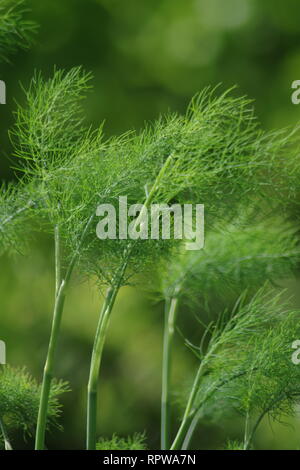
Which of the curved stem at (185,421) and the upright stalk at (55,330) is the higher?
the upright stalk at (55,330)

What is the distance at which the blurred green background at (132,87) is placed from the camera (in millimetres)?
1477

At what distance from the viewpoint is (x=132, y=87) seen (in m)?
1.49

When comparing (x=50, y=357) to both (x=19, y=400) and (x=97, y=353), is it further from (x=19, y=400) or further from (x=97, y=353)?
(x=19, y=400)

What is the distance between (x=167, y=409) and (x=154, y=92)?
0.86m

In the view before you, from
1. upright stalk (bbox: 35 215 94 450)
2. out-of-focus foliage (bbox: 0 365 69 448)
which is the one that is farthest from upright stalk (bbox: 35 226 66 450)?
out-of-focus foliage (bbox: 0 365 69 448)

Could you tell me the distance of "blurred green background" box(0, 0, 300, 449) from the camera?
1477 mm

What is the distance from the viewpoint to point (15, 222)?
0.71m

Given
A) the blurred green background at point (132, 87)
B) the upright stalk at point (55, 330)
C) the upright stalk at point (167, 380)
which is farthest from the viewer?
the blurred green background at point (132, 87)

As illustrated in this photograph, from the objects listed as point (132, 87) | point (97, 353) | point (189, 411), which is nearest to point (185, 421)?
point (189, 411)

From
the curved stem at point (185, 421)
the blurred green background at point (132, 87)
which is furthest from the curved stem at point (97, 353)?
the blurred green background at point (132, 87)

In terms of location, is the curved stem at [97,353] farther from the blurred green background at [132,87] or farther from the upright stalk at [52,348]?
the blurred green background at [132,87]

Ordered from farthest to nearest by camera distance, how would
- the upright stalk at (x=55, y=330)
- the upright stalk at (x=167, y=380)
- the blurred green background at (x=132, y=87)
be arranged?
the blurred green background at (x=132, y=87)
the upright stalk at (x=167, y=380)
the upright stalk at (x=55, y=330)
